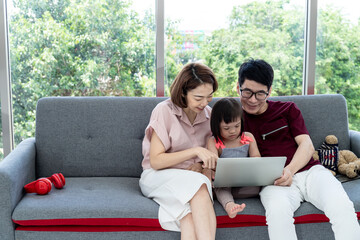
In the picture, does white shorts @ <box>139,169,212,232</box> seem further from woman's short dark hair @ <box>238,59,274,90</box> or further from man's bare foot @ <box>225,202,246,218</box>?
woman's short dark hair @ <box>238,59,274,90</box>

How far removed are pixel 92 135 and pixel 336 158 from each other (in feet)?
4.66

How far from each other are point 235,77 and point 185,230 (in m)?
1.58

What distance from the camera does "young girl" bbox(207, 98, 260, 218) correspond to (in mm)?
1898

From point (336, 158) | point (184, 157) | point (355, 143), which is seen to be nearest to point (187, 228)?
point (184, 157)

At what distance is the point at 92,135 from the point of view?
235cm

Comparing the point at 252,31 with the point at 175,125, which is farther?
the point at 252,31

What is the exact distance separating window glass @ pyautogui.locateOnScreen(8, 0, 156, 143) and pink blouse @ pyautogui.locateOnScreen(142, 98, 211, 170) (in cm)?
97

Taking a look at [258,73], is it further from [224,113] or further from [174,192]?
[174,192]

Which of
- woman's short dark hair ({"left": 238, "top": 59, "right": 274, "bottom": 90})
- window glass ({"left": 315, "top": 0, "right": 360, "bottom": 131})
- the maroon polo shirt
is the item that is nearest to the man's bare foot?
the maroon polo shirt

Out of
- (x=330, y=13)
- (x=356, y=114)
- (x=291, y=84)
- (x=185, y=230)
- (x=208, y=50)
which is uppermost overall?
(x=330, y=13)

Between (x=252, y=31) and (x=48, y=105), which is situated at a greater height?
(x=252, y=31)

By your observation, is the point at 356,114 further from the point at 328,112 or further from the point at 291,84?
the point at 328,112

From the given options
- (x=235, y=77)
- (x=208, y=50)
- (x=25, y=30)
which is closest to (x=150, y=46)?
(x=208, y=50)

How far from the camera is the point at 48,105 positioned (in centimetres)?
236
